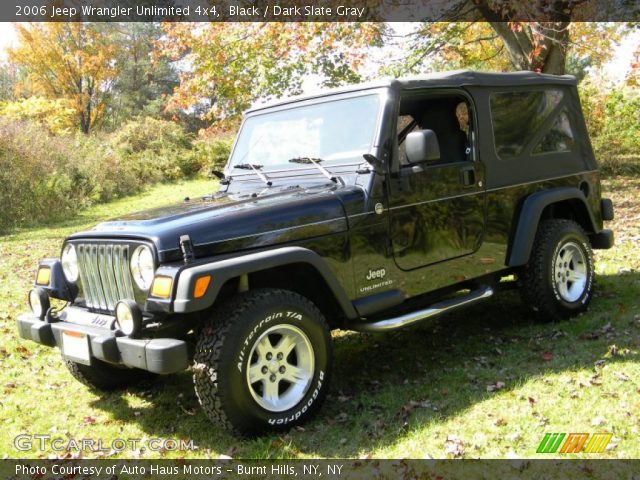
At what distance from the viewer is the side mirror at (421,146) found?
4.28m

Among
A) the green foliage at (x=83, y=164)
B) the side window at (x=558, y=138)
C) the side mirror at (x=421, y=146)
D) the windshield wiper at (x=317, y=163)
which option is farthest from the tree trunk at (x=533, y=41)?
the green foliage at (x=83, y=164)

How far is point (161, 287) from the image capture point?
135 inches

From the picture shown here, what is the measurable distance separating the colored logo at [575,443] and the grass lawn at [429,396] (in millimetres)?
48

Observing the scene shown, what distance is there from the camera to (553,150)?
5.74 meters

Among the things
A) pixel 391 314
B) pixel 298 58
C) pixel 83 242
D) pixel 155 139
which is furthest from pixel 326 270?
pixel 155 139

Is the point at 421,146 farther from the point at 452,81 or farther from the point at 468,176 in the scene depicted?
the point at 452,81

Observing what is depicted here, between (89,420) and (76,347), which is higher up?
(76,347)

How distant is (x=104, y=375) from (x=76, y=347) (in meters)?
1.06

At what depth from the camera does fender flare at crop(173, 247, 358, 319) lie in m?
3.32

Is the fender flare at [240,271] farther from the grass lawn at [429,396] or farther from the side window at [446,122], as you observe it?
the side window at [446,122]

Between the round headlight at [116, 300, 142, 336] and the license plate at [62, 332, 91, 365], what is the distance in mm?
281

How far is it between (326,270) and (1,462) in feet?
7.57

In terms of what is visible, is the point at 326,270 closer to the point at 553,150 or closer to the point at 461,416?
the point at 461,416

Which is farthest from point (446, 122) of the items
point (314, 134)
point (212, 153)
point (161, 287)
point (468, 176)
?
point (212, 153)
